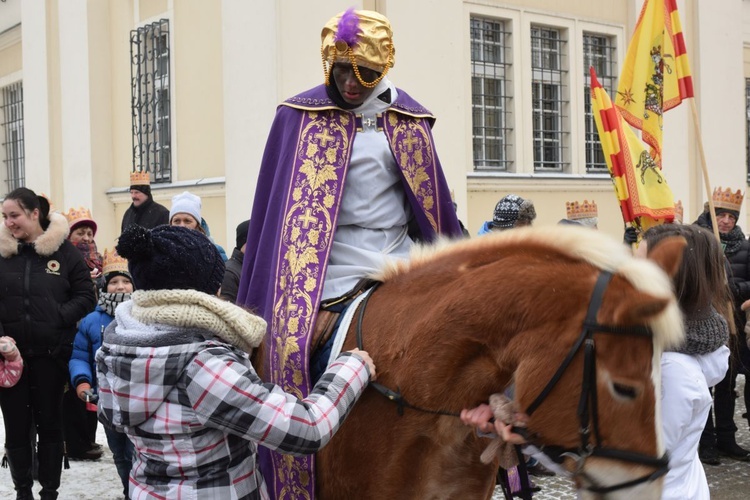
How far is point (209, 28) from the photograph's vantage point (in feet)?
34.5

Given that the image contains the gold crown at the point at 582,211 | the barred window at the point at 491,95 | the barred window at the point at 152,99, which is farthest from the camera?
the barred window at the point at 491,95

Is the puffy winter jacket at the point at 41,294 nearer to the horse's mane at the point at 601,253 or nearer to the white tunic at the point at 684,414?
the horse's mane at the point at 601,253

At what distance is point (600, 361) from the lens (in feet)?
6.07

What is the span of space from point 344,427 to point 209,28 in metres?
8.99

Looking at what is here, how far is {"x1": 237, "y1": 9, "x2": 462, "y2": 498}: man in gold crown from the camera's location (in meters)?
2.62

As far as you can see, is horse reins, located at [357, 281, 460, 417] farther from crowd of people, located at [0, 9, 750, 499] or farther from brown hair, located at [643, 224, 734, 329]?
brown hair, located at [643, 224, 734, 329]

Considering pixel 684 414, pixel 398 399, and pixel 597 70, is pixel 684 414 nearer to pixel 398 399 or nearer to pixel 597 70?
pixel 398 399

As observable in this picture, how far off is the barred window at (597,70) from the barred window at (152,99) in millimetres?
6777

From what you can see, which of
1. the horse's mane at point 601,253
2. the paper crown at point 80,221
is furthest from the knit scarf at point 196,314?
the paper crown at point 80,221

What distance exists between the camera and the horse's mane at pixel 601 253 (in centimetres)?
A: 184

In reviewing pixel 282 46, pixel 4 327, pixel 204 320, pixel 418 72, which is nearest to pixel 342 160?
pixel 204 320

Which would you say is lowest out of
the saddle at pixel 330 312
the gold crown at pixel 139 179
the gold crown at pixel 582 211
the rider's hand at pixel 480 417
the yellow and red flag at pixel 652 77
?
the rider's hand at pixel 480 417

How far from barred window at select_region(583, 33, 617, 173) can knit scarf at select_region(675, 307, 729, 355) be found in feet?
36.0

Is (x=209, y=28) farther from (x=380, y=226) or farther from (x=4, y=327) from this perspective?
(x=380, y=226)
